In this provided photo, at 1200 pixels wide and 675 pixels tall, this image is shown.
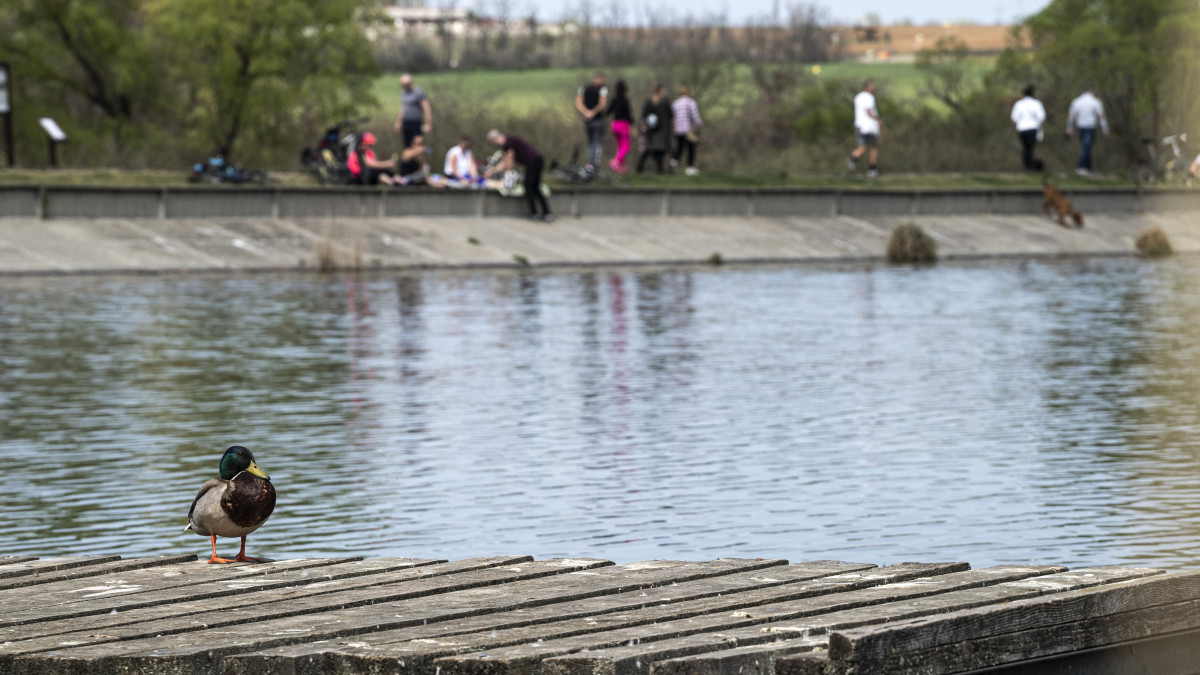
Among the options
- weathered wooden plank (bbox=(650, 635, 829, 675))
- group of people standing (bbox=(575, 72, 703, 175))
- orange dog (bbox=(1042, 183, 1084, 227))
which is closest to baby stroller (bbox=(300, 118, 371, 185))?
group of people standing (bbox=(575, 72, 703, 175))

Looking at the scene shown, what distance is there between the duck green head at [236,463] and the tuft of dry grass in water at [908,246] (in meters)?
32.4

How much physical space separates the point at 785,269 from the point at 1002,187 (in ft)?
36.1

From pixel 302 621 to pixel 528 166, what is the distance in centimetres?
3229

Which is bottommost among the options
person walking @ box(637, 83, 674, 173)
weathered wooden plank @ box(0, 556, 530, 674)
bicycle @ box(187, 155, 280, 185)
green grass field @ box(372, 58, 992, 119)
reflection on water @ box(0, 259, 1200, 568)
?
reflection on water @ box(0, 259, 1200, 568)

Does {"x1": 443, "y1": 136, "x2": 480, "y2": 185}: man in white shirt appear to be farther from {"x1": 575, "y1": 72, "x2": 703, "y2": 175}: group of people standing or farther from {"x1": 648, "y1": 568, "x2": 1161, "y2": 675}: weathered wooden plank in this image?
{"x1": 648, "y1": 568, "x2": 1161, "y2": 675}: weathered wooden plank

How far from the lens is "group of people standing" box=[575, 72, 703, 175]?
131 feet

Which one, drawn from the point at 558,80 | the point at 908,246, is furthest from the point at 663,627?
the point at 558,80

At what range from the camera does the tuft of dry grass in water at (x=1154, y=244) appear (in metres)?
42.0

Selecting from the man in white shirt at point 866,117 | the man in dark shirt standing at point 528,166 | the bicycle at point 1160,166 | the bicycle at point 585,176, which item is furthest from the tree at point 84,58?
the bicycle at point 1160,166

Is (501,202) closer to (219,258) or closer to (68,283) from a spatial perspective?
(219,258)

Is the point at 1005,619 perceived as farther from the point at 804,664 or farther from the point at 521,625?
the point at 521,625

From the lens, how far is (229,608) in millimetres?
6684

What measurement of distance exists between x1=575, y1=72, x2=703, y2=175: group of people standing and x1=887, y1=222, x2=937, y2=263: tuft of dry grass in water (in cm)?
517

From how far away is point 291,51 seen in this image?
6700 centimetres
